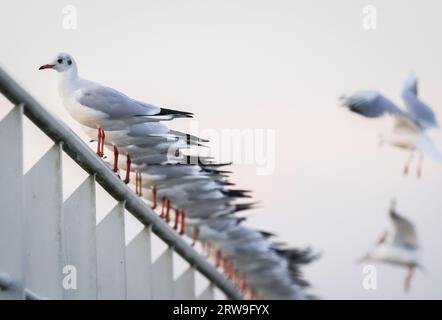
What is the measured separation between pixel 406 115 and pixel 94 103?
1595mm

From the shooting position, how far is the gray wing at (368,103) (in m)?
8.12

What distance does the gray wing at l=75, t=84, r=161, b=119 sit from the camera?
847 centimetres

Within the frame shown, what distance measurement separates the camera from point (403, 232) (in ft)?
27.4

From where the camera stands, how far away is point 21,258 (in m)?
7.00

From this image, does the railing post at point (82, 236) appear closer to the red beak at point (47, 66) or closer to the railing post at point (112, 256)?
the railing post at point (112, 256)

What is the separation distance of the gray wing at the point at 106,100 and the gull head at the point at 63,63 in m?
0.19

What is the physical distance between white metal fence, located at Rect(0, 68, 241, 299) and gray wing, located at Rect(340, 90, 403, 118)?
4.09 feet

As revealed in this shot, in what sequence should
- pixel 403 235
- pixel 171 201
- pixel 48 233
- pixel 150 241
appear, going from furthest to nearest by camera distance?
pixel 171 201
pixel 150 241
pixel 403 235
pixel 48 233

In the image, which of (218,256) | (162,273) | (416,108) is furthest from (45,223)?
(218,256)

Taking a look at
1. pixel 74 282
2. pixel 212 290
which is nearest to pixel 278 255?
pixel 212 290

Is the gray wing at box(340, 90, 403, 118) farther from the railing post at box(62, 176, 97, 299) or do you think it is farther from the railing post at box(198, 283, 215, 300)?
the railing post at box(198, 283, 215, 300)

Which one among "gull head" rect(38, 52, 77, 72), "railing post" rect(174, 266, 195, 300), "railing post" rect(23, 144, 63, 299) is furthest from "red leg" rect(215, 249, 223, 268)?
"railing post" rect(23, 144, 63, 299)
